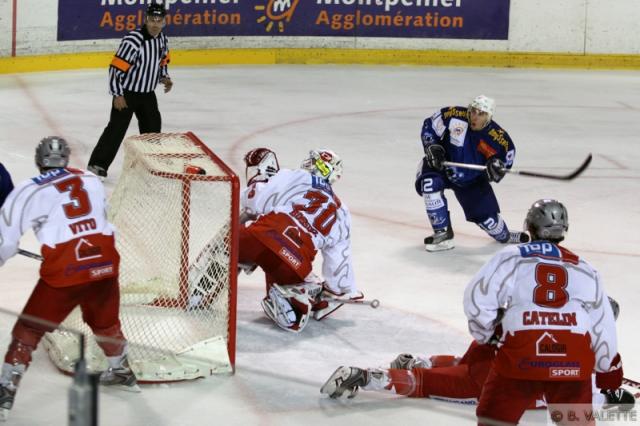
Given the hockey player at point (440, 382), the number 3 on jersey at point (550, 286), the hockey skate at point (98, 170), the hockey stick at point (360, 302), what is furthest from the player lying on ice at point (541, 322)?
the hockey skate at point (98, 170)

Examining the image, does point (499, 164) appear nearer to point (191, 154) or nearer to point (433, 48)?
point (191, 154)

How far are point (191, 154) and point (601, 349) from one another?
2.18m

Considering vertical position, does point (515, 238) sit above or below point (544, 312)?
below

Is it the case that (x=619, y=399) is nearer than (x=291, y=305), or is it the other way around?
(x=619, y=399)

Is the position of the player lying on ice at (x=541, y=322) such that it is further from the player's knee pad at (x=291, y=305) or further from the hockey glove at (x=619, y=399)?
the player's knee pad at (x=291, y=305)

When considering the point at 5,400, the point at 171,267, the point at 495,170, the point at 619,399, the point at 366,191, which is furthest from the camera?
the point at 366,191

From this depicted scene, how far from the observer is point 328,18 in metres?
13.5

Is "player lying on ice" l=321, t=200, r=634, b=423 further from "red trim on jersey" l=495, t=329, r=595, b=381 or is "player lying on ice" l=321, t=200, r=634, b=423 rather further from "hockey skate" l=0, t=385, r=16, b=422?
"hockey skate" l=0, t=385, r=16, b=422

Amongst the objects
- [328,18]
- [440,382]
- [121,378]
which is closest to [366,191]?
[440,382]

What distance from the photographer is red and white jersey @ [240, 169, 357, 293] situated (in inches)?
218

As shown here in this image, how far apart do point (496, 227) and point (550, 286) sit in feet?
11.0

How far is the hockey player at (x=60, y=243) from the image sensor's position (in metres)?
4.34

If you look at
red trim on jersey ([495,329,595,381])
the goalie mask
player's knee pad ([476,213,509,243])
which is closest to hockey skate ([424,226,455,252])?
player's knee pad ([476,213,509,243])

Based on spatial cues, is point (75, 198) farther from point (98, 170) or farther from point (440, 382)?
point (98, 170)
